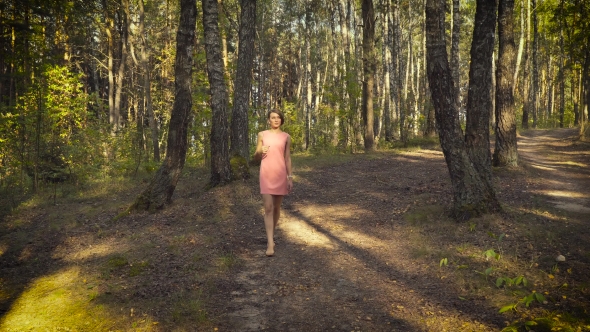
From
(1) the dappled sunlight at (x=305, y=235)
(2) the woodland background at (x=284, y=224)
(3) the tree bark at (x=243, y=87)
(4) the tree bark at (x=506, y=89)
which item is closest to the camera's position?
(2) the woodland background at (x=284, y=224)

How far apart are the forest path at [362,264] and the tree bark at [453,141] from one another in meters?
0.71

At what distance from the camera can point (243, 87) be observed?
12703 mm

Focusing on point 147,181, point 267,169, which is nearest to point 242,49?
point 147,181

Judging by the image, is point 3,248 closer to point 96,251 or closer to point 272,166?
point 96,251

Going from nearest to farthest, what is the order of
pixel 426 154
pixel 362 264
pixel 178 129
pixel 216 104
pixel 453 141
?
pixel 362 264 < pixel 453 141 < pixel 178 129 < pixel 216 104 < pixel 426 154

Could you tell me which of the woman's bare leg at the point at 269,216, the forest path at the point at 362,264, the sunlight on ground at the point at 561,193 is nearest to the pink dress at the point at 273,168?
the woman's bare leg at the point at 269,216

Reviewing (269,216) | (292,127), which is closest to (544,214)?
(269,216)

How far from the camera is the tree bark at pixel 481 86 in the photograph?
8.17 meters

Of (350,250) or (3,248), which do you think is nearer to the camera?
(350,250)

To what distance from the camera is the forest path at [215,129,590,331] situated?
415cm

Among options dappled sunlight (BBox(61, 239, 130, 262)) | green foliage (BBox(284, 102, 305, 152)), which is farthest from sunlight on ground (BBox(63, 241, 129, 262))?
green foliage (BBox(284, 102, 305, 152))

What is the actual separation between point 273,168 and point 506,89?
8.60 metres

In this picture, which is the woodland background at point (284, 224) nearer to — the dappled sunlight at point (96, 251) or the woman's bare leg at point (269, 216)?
the dappled sunlight at point (96, 251)

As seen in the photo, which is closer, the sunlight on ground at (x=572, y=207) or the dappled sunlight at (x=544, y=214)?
the dappled sunlight at (x=544, y=214)
